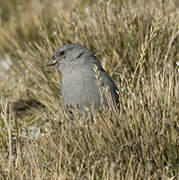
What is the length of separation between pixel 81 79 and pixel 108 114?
0.72m

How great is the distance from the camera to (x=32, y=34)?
705cm

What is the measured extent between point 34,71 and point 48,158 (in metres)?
2.01

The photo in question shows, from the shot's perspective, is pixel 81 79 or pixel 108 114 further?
pixel 81 79

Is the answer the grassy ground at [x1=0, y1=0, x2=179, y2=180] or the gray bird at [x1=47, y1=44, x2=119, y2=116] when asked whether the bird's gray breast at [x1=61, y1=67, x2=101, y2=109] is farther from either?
the grassy ground at [x1=0, y1=0, x2=179, y2=180]

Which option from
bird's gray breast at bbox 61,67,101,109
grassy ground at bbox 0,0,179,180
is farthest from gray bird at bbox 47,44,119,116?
grassy ground at bbox 0,0,179,180

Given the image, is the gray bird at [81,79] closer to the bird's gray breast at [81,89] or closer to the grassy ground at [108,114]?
the bird's gray breast at [81,89]

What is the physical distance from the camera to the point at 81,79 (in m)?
3.62

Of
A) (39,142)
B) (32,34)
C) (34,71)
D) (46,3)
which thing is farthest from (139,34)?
(46,3)

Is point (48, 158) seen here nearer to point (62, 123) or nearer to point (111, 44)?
point (62, 123)

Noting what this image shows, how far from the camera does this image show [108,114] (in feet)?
9.72

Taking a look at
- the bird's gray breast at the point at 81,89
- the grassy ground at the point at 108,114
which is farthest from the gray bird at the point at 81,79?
the grassy ground at the point at 108,114

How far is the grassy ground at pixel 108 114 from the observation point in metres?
2.75

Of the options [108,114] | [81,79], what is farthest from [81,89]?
[108,114]

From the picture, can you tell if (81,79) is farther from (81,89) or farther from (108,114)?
(108,114)
